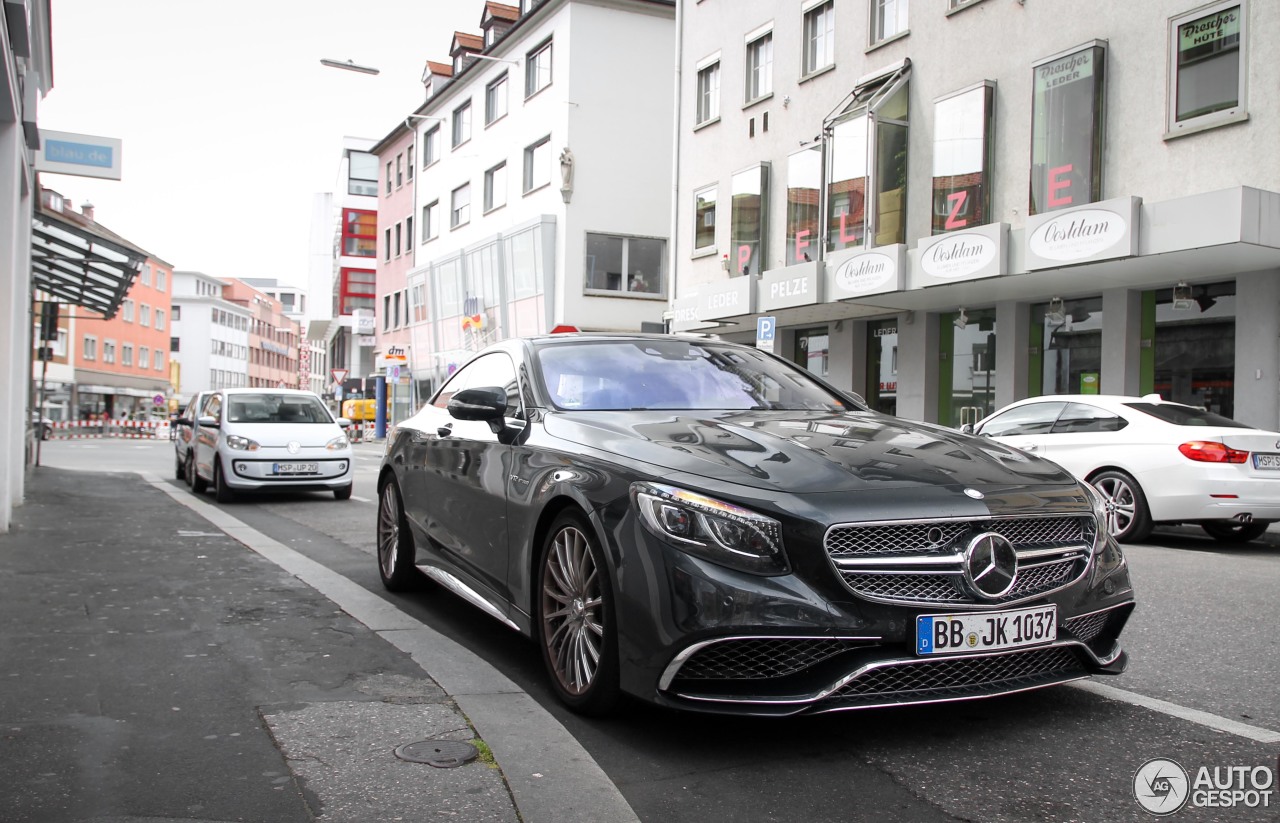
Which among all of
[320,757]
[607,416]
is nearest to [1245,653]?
[607,416]

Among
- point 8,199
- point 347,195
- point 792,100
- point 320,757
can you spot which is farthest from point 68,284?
point 347,195

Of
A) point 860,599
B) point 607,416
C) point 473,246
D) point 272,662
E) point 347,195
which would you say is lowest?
point 272,662

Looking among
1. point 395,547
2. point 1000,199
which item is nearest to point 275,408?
point 395,547

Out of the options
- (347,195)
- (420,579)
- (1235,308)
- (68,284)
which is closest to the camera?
(420,579)

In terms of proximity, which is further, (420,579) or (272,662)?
(420,579)

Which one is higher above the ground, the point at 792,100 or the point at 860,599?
the point at 792,100

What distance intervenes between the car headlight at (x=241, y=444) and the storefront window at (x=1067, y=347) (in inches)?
501

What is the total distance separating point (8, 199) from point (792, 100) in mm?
17493

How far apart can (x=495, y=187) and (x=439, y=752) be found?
36.4 m

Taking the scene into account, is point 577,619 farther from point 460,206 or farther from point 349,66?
point 460,206

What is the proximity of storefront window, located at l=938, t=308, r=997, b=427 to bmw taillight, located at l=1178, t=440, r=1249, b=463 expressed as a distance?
9.73 meters

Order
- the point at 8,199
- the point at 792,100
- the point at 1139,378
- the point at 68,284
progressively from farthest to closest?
1. the point at 792,100
2. the point at 68,284
3. the point at 1139,378
4. the point at 8,199

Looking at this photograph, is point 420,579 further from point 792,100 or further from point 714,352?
point 792,100

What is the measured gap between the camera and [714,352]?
554 cm
